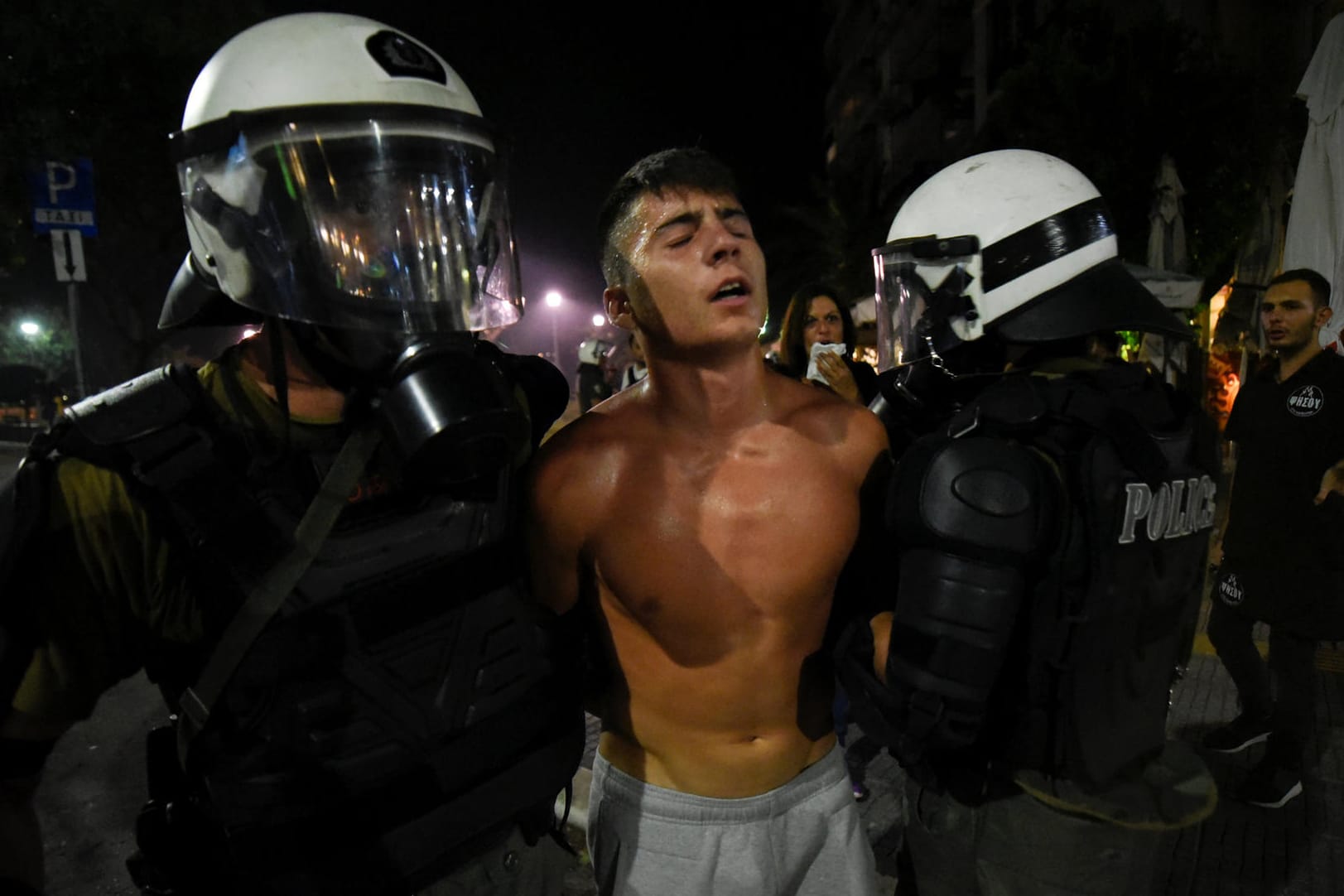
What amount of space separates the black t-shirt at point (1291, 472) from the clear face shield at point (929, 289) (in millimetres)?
2700

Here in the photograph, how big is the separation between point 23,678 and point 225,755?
1.04ft

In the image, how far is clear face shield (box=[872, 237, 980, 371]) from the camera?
2.04 metres

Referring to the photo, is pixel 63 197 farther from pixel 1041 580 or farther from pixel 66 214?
pixel 1041 580

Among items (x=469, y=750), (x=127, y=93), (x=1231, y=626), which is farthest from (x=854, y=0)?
(x=469, y=750)

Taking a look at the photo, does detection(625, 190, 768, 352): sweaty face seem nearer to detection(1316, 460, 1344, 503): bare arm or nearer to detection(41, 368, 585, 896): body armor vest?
detection(41, 368, 585, 896): body armor vest

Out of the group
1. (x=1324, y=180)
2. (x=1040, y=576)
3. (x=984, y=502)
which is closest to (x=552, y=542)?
(x=984, y=502)

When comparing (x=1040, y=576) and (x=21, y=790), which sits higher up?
(x=1040, y=576)

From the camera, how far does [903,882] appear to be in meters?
2.13

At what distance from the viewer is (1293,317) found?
3.84 m

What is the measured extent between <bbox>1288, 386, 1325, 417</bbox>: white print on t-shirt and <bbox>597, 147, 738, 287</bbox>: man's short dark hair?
3.34m

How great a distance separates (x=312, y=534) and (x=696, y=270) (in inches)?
42.1

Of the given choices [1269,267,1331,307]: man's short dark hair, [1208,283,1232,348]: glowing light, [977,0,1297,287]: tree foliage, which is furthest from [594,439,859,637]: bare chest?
[1208,283,1232,348]: glowing light

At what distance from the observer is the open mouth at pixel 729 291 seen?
1.94 metres

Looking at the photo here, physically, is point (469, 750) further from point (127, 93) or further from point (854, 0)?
point (854, 0)
